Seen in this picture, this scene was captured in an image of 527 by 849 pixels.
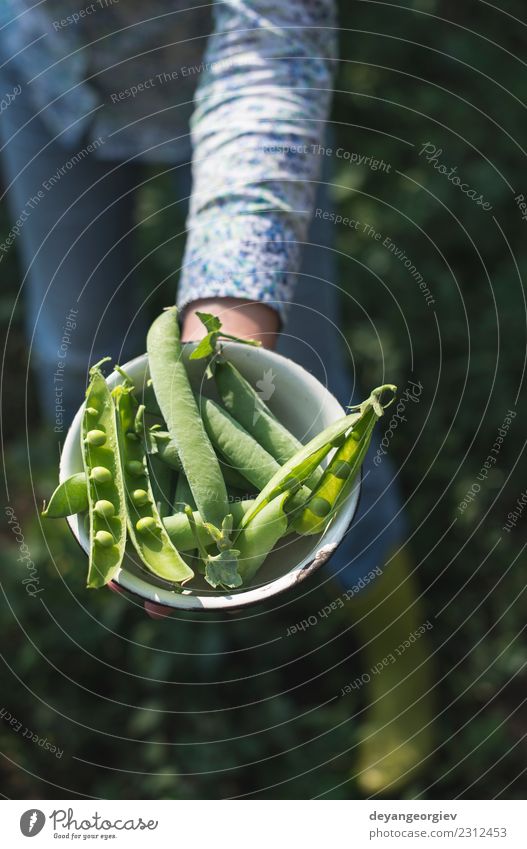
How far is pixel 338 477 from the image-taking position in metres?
1.01

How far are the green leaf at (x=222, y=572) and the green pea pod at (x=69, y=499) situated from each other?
159mm

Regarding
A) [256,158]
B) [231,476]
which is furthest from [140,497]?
[256,158]

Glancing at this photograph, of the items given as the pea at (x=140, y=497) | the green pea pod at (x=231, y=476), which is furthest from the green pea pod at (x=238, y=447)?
the pea at (x=140, y=497)

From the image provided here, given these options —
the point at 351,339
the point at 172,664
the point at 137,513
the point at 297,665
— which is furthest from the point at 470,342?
the point at 137,513

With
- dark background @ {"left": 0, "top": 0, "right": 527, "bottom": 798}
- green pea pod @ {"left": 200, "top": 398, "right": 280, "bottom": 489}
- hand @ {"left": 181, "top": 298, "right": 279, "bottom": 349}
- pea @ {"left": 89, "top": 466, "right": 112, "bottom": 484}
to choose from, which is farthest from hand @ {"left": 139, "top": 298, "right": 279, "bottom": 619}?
dark background @ {"left": 0, "top": 0, "right": 527, "bottom": 798}

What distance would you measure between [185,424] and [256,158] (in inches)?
14.2

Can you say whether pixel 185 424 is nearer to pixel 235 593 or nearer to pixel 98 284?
pixel 235 593

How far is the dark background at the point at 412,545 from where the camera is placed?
1.67 metres

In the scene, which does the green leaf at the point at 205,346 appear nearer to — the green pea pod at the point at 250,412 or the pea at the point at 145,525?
the green pea pod at the point at 250,412

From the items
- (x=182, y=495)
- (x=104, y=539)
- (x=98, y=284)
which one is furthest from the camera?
(x=98, y=284)

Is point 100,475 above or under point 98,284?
under

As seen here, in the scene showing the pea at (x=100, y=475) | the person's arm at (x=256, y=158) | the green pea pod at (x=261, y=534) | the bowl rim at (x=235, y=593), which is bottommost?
the bowl rim at (x=235, y=593)

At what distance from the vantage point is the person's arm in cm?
113
